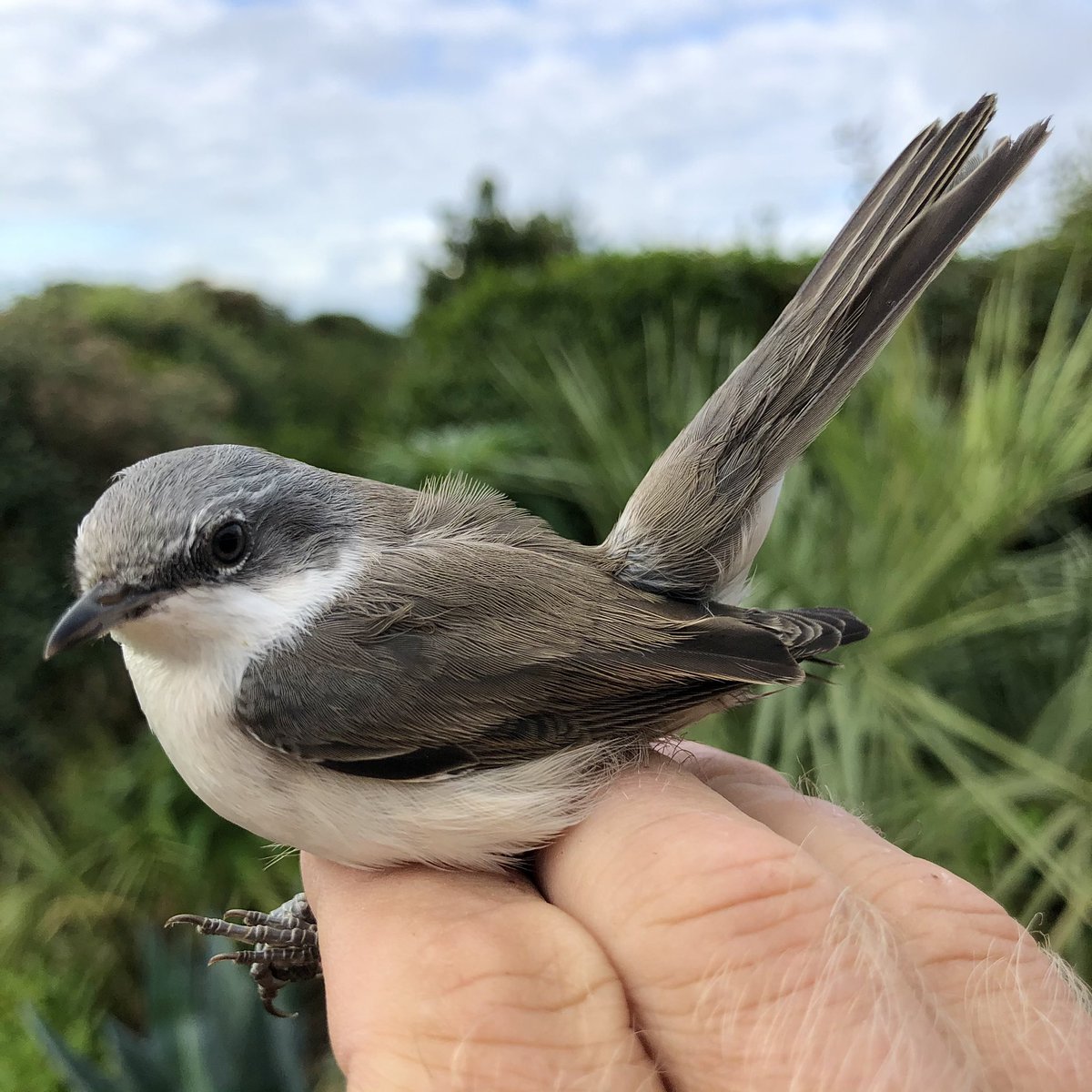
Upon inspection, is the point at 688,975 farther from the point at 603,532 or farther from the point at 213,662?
the point at 603,532

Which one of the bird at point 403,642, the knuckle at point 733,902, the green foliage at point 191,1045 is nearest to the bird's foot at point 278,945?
the bird at point 403,642

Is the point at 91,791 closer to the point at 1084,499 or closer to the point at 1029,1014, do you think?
the point at 1029,1014

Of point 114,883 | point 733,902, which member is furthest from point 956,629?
point 114,883

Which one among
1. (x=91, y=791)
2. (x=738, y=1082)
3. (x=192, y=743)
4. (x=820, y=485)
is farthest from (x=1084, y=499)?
(x=91, y=791)

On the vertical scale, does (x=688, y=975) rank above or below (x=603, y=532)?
below

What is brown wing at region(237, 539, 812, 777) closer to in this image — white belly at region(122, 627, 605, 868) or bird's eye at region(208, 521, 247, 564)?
white belly at region(122, 627, 605, 868)

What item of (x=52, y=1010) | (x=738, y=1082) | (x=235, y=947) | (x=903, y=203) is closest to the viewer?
(x=738, y=1082)

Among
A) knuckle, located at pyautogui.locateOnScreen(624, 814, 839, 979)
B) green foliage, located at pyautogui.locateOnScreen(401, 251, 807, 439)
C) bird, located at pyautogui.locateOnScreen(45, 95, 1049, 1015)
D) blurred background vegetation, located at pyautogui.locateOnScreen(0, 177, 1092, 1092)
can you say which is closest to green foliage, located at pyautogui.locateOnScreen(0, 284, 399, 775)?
blurred background vegetation, located at pyautogui.locateOnScreen(0, 177, 1092, 1092)
